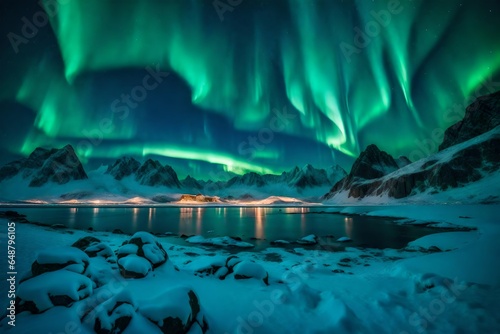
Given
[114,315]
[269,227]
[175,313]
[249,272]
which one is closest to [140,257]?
[249,272]

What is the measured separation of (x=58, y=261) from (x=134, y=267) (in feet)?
9.64

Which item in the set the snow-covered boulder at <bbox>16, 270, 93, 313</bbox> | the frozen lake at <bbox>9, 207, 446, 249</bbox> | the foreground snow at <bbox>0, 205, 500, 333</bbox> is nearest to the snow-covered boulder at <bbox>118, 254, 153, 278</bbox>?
the foreground snow at <bbox>0, 205, 500, 333</bbox>

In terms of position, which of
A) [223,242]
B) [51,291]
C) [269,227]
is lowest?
[269,227]

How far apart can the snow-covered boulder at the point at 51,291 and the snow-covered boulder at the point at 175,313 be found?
8.67 ft

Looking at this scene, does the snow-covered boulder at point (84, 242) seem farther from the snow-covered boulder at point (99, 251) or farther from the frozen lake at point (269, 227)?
the frozen lake at point (269, 227)

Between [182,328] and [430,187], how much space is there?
184093mm

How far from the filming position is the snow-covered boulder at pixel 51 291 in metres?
6.86

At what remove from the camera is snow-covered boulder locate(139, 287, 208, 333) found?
255 inches

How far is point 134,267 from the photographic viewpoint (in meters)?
11.0

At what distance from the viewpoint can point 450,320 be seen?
327 inches

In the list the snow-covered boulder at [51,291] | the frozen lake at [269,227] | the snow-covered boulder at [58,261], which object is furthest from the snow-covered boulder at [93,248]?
the frozen lake at [269,227]

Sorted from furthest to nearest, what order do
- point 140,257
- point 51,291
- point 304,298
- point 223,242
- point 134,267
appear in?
point 223,242 → point 140,257 → point 134,267 → point 304,298 → point 51,291

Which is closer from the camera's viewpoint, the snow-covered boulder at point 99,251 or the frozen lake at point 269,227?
the snow-covered boulder at point 99,251

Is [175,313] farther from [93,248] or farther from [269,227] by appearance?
[269,227]
